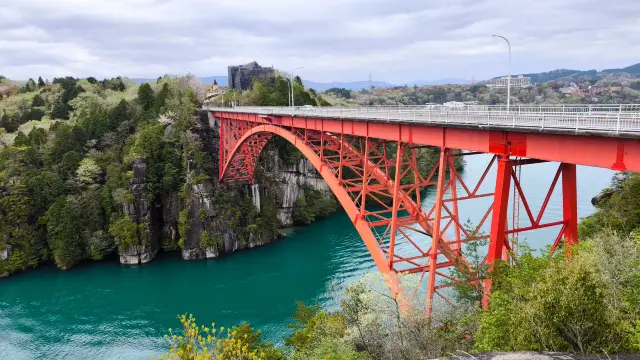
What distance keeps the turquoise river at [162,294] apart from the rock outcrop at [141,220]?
832 millimetres

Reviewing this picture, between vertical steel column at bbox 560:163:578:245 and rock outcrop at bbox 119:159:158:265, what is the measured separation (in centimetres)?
3133

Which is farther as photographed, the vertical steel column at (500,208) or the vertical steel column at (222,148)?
the vertical steel column at (222,148)

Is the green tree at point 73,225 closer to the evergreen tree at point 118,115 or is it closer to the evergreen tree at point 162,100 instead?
the evergreen tree at point 118,115

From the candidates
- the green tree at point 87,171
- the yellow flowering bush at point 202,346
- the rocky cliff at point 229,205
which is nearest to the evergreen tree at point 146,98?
the rocky cliff at point 229,205

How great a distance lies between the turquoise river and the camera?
23.4m

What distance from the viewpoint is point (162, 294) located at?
1156 inches

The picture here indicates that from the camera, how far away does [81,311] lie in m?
27.2

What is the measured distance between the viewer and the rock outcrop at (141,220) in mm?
34312

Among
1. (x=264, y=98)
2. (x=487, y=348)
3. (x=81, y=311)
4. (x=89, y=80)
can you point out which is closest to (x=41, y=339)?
(x=81, y=311)

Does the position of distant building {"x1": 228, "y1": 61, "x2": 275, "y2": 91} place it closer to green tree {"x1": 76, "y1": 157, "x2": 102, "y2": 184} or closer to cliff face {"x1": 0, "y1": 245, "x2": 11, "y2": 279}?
green tree {"x1": 76, "y1": 157, "x2": 102, "y2": 184}

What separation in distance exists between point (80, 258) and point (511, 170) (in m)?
33.8

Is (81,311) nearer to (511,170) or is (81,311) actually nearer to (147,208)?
(147,208)

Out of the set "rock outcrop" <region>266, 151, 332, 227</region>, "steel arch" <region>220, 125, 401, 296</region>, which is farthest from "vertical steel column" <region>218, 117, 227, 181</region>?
"steel arch" <region>220, 125, 401, 296</region>

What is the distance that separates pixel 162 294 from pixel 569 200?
26.1m
